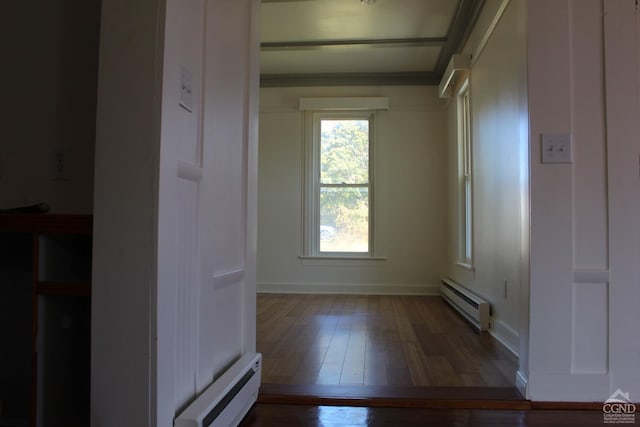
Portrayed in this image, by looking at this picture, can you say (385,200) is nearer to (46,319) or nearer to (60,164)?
(60,164)

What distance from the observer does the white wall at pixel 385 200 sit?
5.16 metres

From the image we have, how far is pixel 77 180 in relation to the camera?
5.00ft

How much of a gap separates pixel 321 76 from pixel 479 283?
3107 millimetres

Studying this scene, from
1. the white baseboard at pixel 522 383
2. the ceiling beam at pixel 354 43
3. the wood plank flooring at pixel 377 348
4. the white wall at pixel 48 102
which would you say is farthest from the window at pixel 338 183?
the white wall at pixel 48 102

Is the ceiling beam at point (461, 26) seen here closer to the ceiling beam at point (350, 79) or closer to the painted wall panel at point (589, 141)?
the ceiling beam at point (350, 79)

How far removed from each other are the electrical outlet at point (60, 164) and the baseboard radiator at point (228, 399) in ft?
2.96

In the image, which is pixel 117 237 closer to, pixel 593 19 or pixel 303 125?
pixel 593 19

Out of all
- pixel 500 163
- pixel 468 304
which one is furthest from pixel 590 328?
pixel 468 304

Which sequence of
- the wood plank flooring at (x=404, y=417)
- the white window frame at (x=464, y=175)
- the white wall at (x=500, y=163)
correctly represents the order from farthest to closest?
the white window frame at (x=464, y=175) → the white wall at (x=500, y=163) → the wood plank flooring at (x=404, y=417)

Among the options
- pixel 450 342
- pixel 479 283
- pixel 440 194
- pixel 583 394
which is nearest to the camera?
pixel 583 394

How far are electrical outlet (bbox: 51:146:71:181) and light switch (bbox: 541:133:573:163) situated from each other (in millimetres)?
1907

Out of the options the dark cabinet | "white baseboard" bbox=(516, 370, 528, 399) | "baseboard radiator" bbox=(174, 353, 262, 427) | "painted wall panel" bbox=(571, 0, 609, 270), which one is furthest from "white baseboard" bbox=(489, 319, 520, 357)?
the dark cabinet

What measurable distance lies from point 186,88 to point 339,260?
415 cm

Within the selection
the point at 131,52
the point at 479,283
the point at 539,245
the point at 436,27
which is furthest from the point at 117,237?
the point at 436,27
